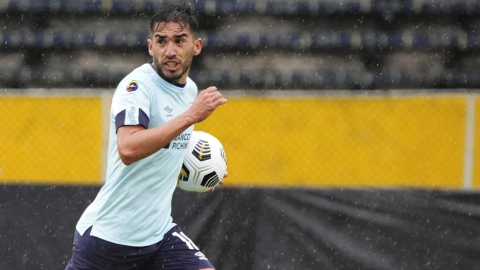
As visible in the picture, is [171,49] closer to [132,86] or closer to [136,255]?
[132,86]

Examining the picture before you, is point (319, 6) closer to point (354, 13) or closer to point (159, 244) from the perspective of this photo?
point (354, 13)

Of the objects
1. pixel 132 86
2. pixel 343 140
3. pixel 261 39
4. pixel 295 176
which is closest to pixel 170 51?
pixel 132 86

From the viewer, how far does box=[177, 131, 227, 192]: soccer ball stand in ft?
13.0

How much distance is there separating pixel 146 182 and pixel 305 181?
2.71 meters

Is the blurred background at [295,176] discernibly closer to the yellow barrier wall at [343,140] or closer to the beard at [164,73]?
the yellow barrier wall at [343,140]

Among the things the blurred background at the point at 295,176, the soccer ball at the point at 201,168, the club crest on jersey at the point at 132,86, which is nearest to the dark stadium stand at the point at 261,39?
the blurred background at the point at 295,176

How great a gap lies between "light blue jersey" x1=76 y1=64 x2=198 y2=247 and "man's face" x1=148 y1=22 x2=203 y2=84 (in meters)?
0.05

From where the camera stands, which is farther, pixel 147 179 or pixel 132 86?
pixel 147 179

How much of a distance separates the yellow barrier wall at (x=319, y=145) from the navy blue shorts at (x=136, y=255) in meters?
2.26

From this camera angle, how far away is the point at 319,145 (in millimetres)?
5941

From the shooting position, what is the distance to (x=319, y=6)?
323 inches

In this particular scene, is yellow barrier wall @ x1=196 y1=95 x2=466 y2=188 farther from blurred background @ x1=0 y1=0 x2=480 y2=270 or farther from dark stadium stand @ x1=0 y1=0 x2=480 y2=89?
dark stadium stand @ x1=0 y1=0 x2=480 y2=89

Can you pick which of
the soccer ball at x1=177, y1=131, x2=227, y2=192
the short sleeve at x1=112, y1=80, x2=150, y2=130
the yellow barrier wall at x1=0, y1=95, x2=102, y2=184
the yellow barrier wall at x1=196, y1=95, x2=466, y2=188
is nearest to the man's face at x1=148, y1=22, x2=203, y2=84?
the short sleeve at x1=112, y1=80, x2=150, y2=130

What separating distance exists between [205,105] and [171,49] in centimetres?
49
